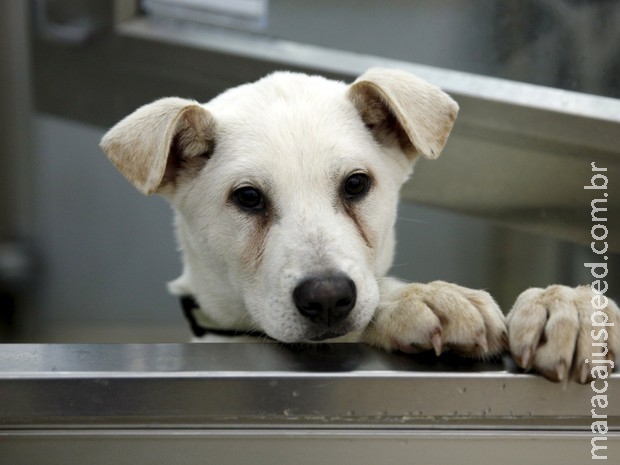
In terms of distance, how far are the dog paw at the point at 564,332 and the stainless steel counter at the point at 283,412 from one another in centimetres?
3

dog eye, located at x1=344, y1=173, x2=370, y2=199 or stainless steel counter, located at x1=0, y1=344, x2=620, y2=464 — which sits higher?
dog eye, located at x1=344, y1=173, x2=370, y2=199

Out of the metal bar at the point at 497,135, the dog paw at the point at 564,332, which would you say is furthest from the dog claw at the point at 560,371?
the metal bar at the point at 497,135

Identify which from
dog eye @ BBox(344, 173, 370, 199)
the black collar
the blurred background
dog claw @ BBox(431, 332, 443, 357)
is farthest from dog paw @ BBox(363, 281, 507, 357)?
the blurred background

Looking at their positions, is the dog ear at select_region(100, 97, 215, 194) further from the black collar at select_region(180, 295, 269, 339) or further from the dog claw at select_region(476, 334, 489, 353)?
the dog claw at select_region(476, 334, 489, 353)

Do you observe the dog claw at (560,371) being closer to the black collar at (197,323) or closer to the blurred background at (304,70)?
the black collar at (197,323)

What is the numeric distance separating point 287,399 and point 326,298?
0.31 m

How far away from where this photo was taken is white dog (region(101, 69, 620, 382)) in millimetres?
1292

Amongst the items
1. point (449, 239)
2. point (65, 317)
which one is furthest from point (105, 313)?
point (449, 239)

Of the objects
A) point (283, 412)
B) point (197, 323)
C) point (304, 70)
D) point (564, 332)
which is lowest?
point (197, 323)

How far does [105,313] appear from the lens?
3191 mm

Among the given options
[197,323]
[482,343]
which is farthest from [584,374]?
[197,323]

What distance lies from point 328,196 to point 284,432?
0.56 m

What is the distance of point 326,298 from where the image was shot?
1.43m

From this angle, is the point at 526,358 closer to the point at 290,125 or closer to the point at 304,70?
the point at 290,125
